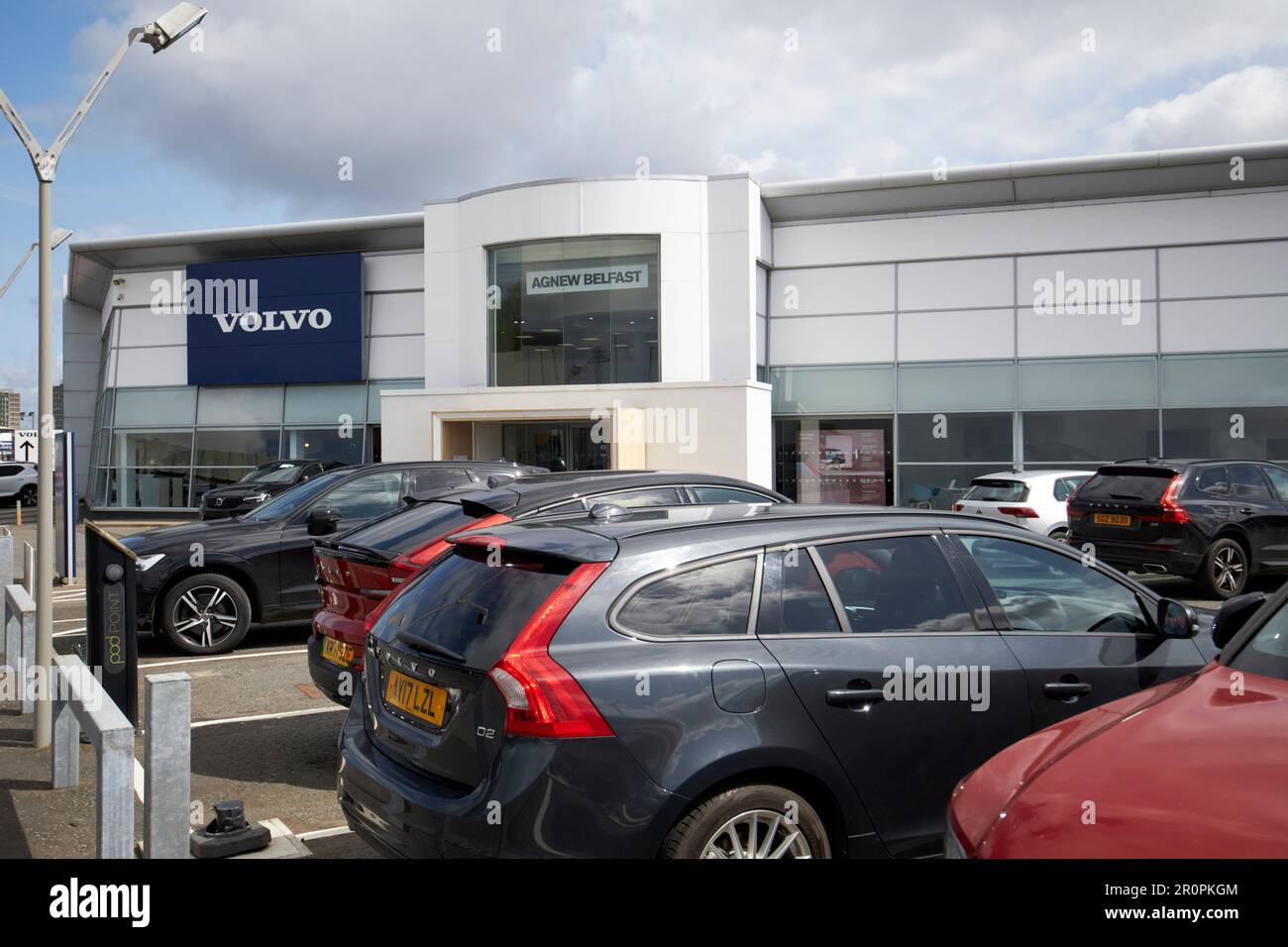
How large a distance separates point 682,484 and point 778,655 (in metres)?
3.71

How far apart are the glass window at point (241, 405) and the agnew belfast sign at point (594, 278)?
9.13 metres

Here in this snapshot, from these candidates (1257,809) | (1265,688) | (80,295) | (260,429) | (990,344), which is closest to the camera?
→ (1257,809)

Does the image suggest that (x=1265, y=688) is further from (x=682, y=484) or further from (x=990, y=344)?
(x=990, y=344)

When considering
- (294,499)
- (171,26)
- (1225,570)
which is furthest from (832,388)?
(171,26)

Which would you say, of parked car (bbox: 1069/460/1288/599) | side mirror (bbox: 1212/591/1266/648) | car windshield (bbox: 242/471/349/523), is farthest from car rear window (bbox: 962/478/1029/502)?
side mirror (bbox: 1212/591/1266/648)

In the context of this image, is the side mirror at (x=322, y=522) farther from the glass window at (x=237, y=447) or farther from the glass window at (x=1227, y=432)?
the glass window at (x=237, y=447)

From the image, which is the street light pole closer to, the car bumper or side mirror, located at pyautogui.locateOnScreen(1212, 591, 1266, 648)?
the car bumper

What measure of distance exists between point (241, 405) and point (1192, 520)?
2372cm

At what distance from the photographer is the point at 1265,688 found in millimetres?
3061

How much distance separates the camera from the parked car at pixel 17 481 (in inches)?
1454

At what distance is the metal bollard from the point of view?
Result: 390 cm

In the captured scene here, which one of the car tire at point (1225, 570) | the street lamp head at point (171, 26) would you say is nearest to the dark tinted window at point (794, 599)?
the street lamp head at point (171, 26)
